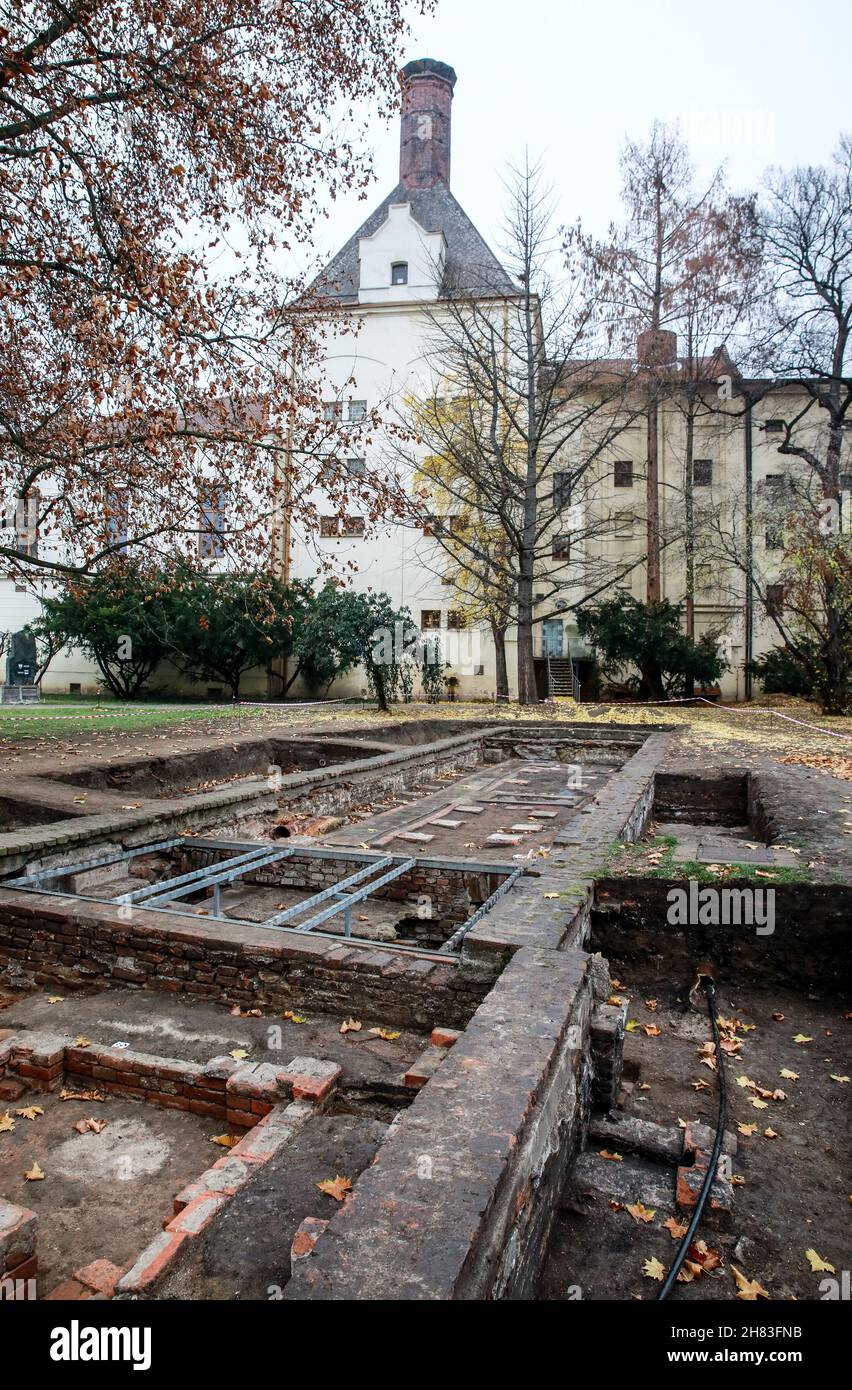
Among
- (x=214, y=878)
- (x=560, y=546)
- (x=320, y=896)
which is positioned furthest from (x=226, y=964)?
(x=560, y=546)

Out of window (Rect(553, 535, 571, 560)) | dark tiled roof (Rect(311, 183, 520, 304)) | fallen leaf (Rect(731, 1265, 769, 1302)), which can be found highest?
dark tiled roof (Rect(311, 183, 520, 304))

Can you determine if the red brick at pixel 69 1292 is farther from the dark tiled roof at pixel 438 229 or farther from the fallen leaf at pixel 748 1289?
the dark tiled roof at pixel 438 229

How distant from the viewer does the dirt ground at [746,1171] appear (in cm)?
290

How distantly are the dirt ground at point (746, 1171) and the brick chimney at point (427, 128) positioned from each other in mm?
34510

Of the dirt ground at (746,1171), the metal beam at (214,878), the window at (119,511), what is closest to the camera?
the dirt ground at (746,1171)

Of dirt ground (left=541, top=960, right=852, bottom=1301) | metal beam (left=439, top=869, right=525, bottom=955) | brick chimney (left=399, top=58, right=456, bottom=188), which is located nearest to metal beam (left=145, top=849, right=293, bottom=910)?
metal beam (left=439, top=869, right=525, bottom=955)

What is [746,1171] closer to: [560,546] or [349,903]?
[349,903]

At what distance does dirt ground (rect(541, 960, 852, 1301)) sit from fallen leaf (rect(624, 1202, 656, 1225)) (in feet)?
0.07

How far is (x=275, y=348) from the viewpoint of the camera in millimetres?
9867

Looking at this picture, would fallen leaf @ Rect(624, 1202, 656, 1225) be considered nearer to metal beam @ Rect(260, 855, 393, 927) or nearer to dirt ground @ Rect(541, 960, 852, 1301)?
dirt ground @ Rect(541, 960, 852, 1301)

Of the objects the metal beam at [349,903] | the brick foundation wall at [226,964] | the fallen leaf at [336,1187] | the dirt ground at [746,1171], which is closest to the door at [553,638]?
the metal beam at [349,903]

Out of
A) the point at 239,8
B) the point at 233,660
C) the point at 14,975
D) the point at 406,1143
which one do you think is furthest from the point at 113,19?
the point at 233,660

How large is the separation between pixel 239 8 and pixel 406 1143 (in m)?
11.3

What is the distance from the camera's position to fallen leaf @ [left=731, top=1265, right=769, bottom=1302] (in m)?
2.76
